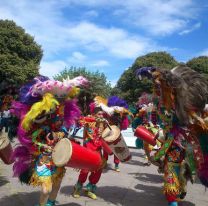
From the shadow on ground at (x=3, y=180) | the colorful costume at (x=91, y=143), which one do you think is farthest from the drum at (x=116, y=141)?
the shadow on ground at (x=3, y=180)

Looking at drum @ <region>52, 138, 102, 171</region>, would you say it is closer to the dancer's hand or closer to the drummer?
the dancer's hand

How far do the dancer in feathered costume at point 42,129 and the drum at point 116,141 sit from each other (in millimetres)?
790

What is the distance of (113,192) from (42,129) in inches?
87.7

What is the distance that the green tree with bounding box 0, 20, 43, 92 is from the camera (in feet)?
83.8

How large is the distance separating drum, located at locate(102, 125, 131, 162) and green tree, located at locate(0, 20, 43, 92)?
20.1m

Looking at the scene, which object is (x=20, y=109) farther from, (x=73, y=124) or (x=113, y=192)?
(x=113, y=192)

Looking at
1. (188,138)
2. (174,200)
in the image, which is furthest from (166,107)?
(174,200)

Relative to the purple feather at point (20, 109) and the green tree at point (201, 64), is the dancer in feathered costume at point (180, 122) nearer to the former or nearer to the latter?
the purple feather at point (20, 109)

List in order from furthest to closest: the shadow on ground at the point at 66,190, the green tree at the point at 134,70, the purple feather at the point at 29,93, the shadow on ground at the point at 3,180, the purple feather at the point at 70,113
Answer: the green tree at the point at 134,70
the shadow on ground at the point at 3,180
the shadow on ground at the point at 66,190
the purple feather at the point at 70,113
the purple feather at the point at 29,93

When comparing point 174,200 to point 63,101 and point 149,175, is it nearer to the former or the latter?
point 63,101

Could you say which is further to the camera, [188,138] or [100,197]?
[100,197]

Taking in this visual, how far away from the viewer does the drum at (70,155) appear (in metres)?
4.11

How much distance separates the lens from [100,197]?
5.73 meters

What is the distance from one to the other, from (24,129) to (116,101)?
302 cm
